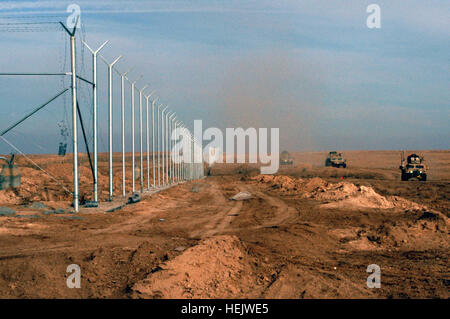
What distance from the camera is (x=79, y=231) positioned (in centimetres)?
1706

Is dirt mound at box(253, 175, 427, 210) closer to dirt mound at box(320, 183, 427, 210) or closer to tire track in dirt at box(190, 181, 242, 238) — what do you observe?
dirt mound at box(320, 183, 427, 210)

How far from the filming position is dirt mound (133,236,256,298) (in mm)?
9648

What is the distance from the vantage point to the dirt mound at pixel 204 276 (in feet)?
31.7

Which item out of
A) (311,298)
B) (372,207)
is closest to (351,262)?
(311,298)

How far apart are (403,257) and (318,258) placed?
8.98 ft

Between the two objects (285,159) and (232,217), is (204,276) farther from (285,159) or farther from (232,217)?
(285,159)

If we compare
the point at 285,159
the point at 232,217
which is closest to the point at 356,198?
the point at 232,217

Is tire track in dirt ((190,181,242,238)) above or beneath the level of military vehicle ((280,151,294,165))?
above

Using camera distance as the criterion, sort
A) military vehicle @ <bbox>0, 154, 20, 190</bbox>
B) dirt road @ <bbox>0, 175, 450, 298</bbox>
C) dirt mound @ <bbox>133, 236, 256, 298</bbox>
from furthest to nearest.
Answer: military vehicle @ <bbox>0, 154, 20, 190</bbox>
dirt road @ <bbox>0, 175, 450, 298</bbox>
dirt mound @ <bbox>133, 236, 256, 298</bbox>

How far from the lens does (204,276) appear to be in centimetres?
1045
